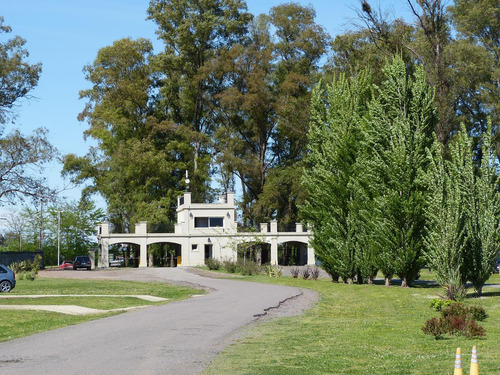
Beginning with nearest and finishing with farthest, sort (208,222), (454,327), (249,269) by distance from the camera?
1. (454,327)
2. (249,269)
3. (208,222)

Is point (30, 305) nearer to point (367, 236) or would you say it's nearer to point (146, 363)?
point (146, 363)

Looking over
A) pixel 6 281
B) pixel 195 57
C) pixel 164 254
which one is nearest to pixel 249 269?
pixel 6 281

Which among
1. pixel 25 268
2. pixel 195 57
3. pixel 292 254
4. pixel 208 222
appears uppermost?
pixel 195 57

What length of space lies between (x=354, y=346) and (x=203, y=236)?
53.8 m

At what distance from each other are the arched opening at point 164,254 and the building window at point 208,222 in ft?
14.4

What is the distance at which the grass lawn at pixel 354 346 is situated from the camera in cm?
1160

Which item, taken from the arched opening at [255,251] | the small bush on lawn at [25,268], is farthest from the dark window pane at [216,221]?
the small bush on lawn at [25,268]

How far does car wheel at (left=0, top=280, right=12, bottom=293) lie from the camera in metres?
32.6

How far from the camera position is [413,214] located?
33.4m

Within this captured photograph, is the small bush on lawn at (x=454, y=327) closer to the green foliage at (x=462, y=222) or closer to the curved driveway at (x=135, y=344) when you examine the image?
the curved driveway at (x=135, y=344)

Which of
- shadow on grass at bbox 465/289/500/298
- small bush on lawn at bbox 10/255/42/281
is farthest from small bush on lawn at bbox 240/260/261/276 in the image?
shadow on grass at bbox 465/289/500/298

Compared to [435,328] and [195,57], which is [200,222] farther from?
[435,328]

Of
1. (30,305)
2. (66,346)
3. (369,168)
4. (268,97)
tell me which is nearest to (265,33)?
(268,97)

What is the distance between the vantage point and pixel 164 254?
74938 millimetres
